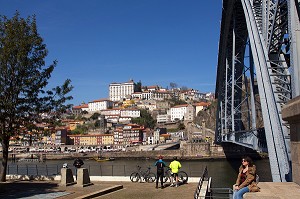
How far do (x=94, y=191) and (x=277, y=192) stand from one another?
9.11m

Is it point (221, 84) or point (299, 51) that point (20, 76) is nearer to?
point (299, 51)

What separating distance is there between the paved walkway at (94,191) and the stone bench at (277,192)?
652 centimetres

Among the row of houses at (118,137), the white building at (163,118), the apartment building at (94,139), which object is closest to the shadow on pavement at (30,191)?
the row of houses at (118,137)

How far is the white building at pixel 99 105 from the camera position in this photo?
184m

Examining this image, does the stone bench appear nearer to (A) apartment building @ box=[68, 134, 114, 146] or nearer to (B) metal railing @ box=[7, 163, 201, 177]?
(B) metal railing @ box=[7, 163, 201, 177]

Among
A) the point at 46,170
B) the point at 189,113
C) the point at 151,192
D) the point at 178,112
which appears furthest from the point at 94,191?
the point at 178,112

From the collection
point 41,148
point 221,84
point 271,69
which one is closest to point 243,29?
point 221,84

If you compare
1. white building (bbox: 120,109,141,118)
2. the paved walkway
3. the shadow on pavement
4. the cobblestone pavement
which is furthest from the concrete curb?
white building (bbox: 120,109,141,118)

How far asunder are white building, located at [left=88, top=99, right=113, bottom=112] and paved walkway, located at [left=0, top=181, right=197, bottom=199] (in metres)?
170

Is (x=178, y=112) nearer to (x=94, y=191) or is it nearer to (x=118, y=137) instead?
(x=118, y=137)

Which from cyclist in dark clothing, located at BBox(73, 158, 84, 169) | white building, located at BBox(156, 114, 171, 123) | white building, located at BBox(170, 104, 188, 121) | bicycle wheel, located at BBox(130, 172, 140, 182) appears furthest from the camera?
white building, located at BBox(156, 114, 171, 123)

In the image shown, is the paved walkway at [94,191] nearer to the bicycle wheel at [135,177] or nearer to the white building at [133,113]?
the bicycle wheel at [135,177]

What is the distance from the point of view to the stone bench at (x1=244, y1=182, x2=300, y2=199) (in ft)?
14.7

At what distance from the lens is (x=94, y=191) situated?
12.9 meters
